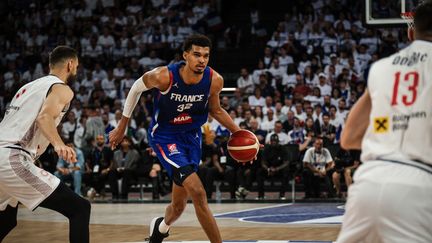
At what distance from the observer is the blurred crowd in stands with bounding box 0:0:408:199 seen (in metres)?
15.2

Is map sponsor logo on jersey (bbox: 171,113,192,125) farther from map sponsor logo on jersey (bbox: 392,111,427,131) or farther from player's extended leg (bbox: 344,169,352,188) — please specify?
player's extended leg (bbox: 344,169,352,188)

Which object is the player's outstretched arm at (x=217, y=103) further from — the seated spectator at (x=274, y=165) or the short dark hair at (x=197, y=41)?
the seated spectator at (x=274, y=165)

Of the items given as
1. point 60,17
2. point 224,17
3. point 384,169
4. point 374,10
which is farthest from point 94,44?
point 384,169

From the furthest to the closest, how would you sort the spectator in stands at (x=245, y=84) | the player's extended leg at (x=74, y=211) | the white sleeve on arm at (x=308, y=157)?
the spectator in stands at (x=245, y=84) → the white sleeve on arm at (x=308, y=157) → the player's extended leg at (x=74, y=211)

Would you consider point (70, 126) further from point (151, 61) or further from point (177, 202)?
point (177, 202)

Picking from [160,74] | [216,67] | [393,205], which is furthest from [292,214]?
[216,67]

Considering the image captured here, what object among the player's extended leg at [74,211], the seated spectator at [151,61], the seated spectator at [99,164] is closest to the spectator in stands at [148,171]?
the seated spectator at [99,164]

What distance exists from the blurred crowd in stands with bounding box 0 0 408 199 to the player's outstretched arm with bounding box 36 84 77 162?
6299 millimetres

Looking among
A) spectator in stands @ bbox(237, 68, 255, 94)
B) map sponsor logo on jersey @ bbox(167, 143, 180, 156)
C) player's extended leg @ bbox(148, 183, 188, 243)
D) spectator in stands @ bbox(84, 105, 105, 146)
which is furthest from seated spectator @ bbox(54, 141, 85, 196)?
map sponsor logo on jersey @ bbox(167, 143, 180, 156)

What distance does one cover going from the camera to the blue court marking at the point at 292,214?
1041cm

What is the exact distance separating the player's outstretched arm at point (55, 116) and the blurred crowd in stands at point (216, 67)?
630 centimetres

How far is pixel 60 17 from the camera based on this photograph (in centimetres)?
2258

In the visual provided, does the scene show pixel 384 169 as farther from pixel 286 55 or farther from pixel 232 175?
pixel 286 55

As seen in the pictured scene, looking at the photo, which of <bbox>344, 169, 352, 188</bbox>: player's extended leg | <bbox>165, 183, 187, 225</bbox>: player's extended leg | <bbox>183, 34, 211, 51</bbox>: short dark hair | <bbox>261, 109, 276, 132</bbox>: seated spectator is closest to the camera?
<bbox>165, 183, 187, 225</bbox>: player's extended leg
